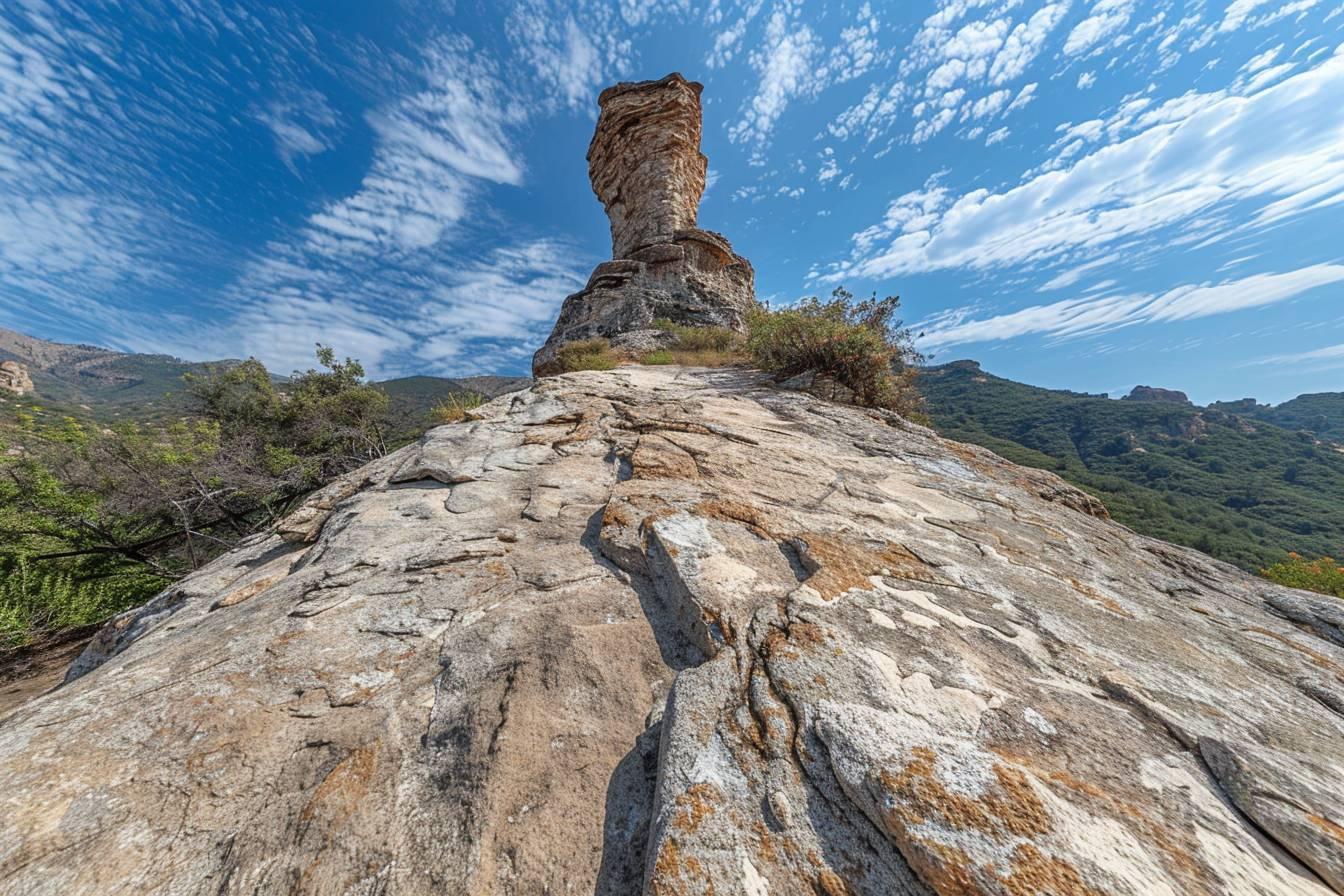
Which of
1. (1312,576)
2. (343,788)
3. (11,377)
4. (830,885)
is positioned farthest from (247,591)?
(11,377)

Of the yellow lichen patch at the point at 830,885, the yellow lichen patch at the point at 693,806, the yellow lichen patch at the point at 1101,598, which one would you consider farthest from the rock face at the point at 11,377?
the yellow lichen patch at the point at 1101,598

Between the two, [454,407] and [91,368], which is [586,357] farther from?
[91,368]

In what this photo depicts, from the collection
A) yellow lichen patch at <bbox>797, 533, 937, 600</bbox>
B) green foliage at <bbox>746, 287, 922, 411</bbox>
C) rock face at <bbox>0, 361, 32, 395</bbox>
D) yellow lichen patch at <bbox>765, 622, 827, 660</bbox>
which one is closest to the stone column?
green foliage at <bbox>746, 287, 922, 411</bbox>

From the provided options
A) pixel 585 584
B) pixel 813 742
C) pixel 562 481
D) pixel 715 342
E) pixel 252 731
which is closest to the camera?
pixel 813 742

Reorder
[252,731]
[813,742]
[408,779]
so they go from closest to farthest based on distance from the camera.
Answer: [813,742], [408,779], [252,731]

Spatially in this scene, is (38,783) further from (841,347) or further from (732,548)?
(841,347)

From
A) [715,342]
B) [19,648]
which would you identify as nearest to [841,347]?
[715,342]

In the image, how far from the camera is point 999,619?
7.80 ft

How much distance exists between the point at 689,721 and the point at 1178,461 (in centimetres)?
7287

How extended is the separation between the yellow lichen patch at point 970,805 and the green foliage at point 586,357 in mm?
9204

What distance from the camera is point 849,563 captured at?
2.65 metres

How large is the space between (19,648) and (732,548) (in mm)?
12224

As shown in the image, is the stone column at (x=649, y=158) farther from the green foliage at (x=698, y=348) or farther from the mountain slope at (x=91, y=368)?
the mountain slope at (x=91, y=368)

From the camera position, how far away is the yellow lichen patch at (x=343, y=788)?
1568 millimetres
